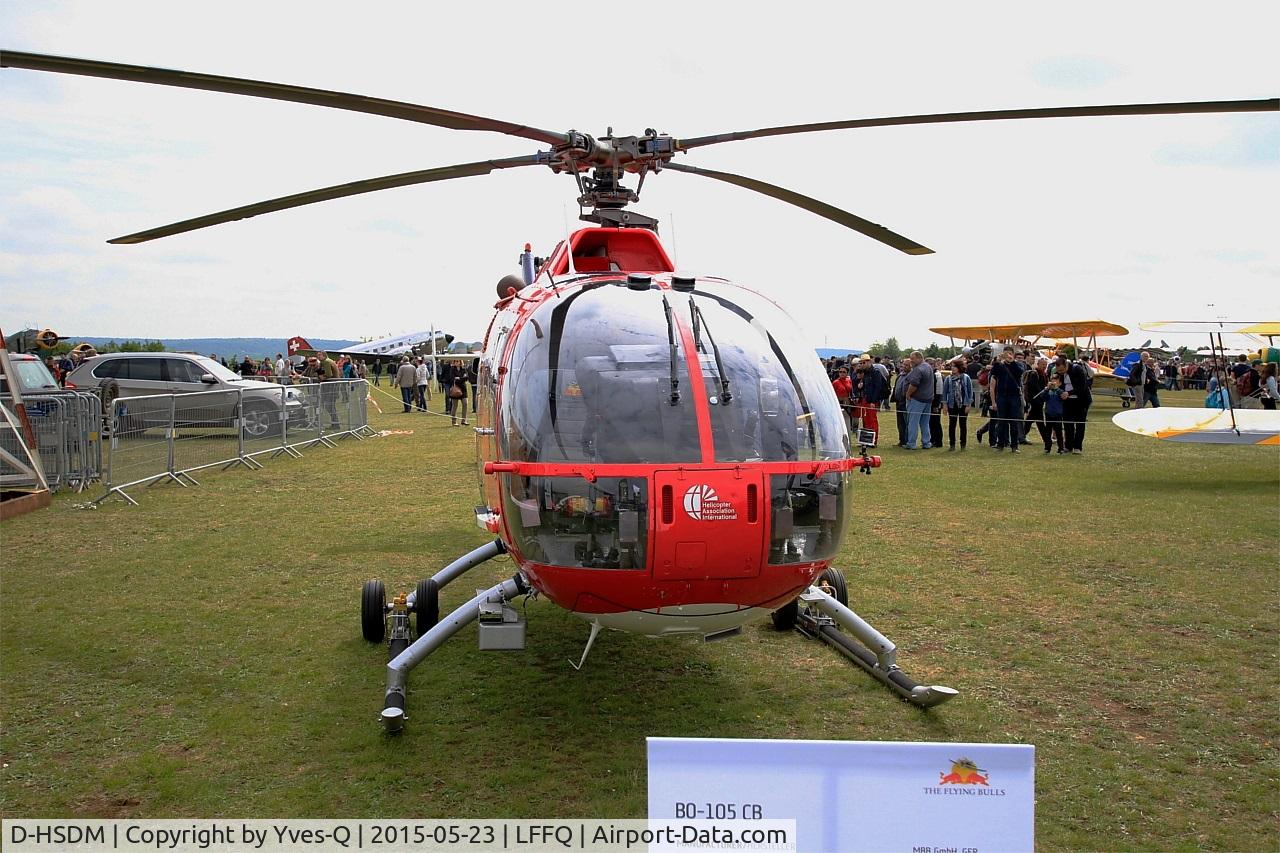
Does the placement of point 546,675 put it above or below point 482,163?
below

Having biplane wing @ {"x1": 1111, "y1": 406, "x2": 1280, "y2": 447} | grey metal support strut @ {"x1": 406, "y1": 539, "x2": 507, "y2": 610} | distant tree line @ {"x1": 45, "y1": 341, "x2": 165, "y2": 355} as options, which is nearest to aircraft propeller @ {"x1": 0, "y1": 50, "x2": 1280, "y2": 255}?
grey metal support strut @ {"x1": 406, "y1": 539, "x2": 507, "y2": 610}

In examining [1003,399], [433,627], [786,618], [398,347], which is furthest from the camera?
[398,347]

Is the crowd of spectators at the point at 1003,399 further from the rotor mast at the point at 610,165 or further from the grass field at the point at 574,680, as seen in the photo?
the rotor mast at the point at 610,165

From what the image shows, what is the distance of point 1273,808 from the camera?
4.31 meters

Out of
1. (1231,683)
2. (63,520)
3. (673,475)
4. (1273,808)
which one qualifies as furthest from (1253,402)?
(63,520)

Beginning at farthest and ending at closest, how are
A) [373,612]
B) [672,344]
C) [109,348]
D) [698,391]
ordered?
[109,348] < [373,612] < [672,344] < [698,391]

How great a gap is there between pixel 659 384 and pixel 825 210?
7.83 feet

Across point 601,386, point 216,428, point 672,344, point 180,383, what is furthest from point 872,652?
point 180,383

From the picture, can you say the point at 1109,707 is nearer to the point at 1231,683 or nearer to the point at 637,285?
the point at 1231,683

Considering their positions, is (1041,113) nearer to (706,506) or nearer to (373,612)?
(706,506)

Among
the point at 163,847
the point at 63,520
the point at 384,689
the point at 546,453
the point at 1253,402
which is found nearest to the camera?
the point at 163,847

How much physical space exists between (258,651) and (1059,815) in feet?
16.7

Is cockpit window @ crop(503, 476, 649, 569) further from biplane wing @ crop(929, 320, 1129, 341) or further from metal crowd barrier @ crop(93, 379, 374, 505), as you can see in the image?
biplane wing @ crop(929, 320, 1129, 341)

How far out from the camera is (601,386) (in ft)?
15.4
